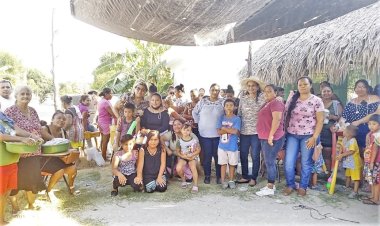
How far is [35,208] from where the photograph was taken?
399 centimetres

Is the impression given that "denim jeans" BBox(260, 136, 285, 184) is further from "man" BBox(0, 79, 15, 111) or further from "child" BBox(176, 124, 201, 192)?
"man" BBox(0, 79, 15, 111)

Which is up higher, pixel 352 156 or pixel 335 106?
pixel 335 106

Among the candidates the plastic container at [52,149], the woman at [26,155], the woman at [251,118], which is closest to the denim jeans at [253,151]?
the woman at [251,118]

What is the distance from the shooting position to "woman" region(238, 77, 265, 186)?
4.79 metres

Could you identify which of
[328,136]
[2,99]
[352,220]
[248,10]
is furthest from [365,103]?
[2,99]

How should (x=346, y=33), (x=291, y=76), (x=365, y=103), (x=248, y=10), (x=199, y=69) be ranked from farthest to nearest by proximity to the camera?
(x=199, y=69), (x=291, y=76), (x=346, y=33), (x=365, y=103), (x=248, y=10)

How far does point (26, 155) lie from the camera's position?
3775mm

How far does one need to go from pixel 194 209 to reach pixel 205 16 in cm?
228

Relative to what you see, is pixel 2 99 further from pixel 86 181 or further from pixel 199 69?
pixel 199 69

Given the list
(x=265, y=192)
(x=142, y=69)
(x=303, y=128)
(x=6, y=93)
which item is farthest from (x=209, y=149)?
(x=142, y=69)

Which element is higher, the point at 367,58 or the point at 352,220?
the point at 367,58

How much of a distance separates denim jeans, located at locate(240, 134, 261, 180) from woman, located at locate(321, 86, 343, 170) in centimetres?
106

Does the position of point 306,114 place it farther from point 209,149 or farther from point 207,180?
point 207,180

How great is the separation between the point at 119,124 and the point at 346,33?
4.67 meters
